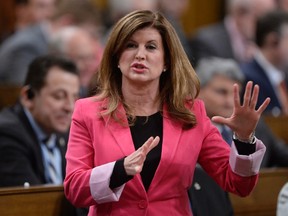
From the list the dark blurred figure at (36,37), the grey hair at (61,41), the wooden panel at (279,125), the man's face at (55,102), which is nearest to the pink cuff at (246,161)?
the man's face at (55,102)

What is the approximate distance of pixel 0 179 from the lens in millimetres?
3830

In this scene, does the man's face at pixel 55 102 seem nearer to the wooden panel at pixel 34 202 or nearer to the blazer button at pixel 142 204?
the wooden panel at pixel 34 202

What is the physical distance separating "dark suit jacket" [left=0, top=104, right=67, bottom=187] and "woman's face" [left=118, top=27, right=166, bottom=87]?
1066 mm

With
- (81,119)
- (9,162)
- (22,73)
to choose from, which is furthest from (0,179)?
(22,73)

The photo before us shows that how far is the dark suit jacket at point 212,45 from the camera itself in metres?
7.00

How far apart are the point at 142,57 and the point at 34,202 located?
0.82 meters

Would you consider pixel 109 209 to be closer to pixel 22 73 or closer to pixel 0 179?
pixel 0 179

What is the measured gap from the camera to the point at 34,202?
3354 millimetres

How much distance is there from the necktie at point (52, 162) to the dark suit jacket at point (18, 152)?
45mm

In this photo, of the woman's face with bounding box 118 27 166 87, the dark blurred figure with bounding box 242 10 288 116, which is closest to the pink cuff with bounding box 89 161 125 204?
the woman's face with bounding box 118 27 166 87

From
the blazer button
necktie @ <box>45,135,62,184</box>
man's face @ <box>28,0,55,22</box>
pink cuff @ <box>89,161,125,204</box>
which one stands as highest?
pink cuff @ <box>89,161,125,204</box>

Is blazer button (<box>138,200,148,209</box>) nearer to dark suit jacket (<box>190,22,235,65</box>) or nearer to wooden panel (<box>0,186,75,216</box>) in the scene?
wooden panel (<box>0,186,75,216</box>)

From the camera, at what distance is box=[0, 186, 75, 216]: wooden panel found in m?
3.27

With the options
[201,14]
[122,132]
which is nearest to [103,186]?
[122,132]
